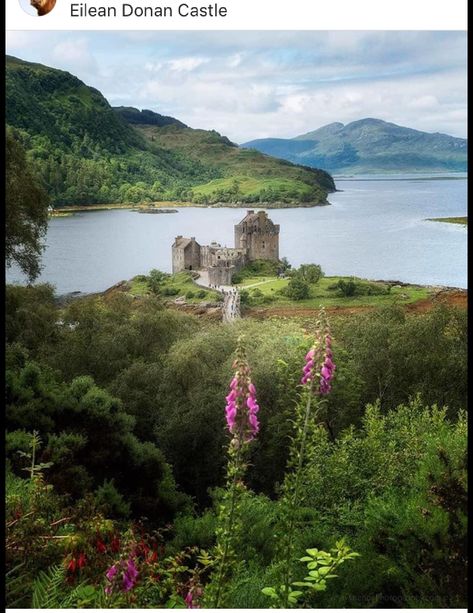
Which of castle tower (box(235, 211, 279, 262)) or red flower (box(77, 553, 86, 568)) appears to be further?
castle tower (box(235, 211, 279, 262))

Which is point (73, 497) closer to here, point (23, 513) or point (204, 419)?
point (23, 513)

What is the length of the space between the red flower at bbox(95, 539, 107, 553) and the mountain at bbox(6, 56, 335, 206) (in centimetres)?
282

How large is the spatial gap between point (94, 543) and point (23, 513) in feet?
1.36

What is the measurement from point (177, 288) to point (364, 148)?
2059 millimetres

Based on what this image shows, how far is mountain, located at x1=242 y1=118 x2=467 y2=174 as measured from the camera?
491 centimetres

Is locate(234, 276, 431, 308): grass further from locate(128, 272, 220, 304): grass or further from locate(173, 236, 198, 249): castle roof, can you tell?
locate(173, 236, 198, 249): castle roof

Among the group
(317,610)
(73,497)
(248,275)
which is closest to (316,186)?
(248,275)

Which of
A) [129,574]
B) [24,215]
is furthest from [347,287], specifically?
[129,574]

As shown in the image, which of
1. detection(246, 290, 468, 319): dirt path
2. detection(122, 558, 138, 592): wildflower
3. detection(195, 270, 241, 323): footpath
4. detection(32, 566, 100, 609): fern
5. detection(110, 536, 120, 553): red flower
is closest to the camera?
detection(122, 558, 138, 592): wildflower

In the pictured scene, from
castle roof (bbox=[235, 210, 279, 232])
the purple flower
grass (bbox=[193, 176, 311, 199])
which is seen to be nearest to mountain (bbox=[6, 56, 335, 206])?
grass (bbox=[193, 176, 311, 199])

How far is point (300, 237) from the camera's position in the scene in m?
5.58

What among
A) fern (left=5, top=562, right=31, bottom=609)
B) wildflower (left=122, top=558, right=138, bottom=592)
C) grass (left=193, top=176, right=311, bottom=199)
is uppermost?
grass (left=193, top=176, right=311, bottom=199)

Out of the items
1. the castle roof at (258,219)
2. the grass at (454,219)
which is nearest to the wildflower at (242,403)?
the grass at (454,219)

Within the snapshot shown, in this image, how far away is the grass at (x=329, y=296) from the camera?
5430 mm
